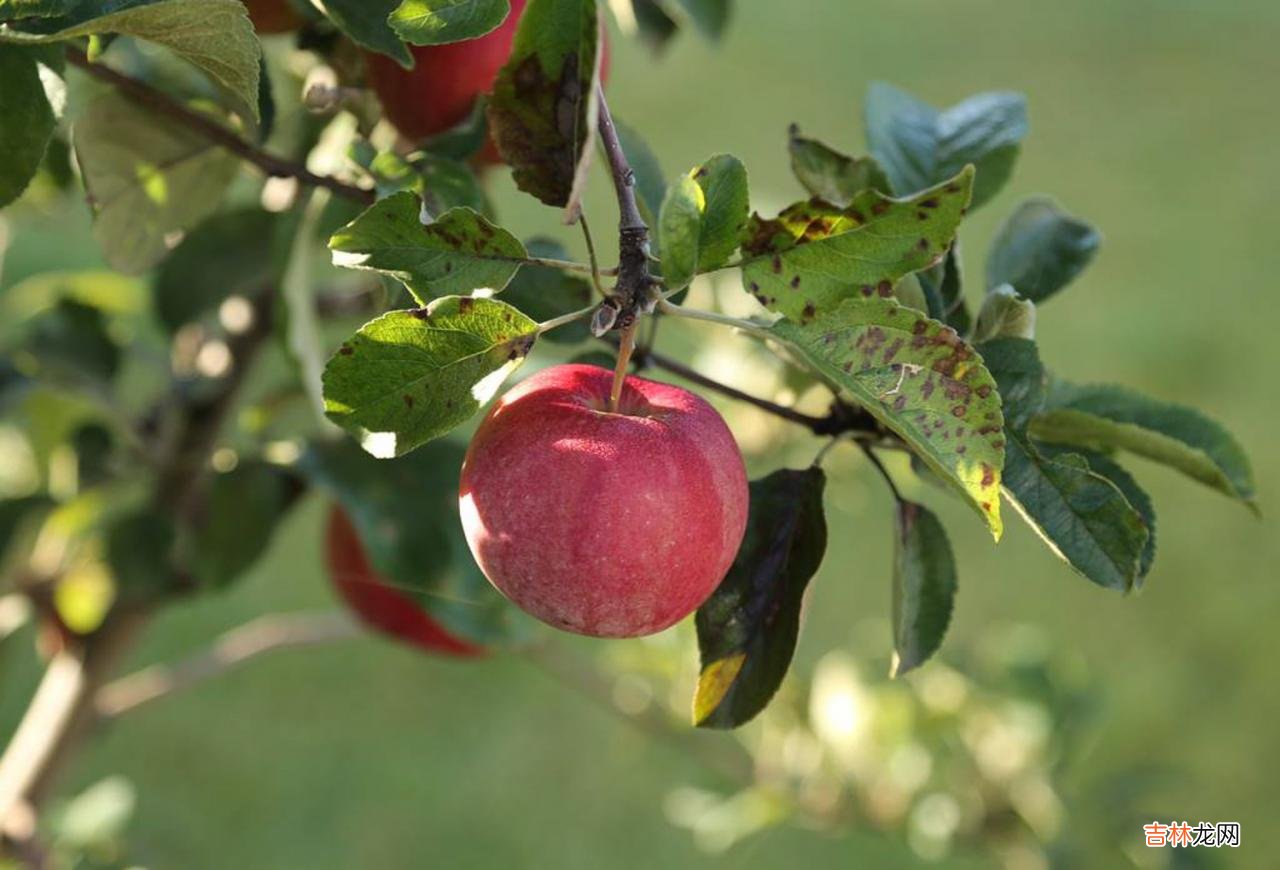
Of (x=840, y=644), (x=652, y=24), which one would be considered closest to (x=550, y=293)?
(x=652, y=24)

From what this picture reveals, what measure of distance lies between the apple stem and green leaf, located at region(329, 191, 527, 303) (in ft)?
0.12

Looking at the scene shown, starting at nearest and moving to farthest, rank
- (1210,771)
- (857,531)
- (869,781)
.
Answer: (869,781), (1210,771), (857,531)

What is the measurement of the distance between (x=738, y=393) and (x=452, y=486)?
264mm

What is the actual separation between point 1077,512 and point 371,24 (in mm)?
254

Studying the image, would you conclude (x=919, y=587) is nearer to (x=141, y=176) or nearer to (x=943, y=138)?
(x=943, y=138)

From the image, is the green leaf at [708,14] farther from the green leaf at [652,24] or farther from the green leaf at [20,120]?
the green leaf at [20,120]

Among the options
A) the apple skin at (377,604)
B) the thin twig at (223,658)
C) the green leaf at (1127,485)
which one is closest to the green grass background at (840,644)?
the thin twig at (223,658)

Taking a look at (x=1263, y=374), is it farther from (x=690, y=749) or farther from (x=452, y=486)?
(x=452, y=486)

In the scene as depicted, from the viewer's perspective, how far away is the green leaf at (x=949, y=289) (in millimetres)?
490

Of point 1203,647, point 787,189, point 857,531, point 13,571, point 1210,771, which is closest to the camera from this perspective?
point 13,571

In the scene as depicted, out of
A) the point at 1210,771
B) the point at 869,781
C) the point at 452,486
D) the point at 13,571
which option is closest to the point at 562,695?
the point at 1210,771

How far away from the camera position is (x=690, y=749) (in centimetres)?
106

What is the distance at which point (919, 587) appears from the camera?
0.48 meters

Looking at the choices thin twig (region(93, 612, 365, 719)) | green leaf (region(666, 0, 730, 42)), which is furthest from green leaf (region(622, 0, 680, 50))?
thin twig (region(93, 612, 365, 719))
